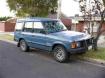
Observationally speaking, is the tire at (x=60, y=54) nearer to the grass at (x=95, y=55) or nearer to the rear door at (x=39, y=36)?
the rear door at (x=39, y=36)

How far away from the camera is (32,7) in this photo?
19812 millimetres

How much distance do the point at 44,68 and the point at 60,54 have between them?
1.42 meters

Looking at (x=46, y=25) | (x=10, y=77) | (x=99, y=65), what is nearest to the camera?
(x=10, y=77)

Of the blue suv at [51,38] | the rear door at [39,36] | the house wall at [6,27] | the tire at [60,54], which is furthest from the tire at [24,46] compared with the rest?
the house wall at [6,27]

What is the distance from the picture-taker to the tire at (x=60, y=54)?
10.3 metres

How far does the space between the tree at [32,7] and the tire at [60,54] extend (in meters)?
9.62

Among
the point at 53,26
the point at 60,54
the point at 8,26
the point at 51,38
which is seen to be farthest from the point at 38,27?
the point at 8,26

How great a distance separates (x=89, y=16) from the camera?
1239cm

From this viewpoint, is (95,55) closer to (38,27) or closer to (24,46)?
(38,27)

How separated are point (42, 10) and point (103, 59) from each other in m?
11.1

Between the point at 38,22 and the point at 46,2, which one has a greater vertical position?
the point at 46,2

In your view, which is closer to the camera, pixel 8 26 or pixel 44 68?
pixel 44 68

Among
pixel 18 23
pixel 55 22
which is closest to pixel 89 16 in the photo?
pixel 55 22

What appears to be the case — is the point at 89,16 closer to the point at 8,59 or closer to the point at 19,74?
the point at 8,59
